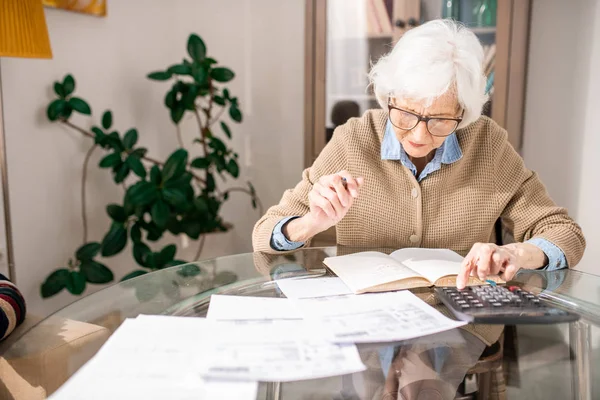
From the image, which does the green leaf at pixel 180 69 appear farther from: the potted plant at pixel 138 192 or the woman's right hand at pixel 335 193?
the woman's right hand at pixel 335 193

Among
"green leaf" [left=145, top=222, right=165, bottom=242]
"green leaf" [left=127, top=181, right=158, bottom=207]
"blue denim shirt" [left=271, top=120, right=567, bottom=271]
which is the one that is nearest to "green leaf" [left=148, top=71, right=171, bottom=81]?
"green leaf" [left=127, top=181, right=158, bottom=207]

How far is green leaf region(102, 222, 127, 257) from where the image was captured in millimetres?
2182

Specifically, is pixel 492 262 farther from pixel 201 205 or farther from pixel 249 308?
pixel 201 205

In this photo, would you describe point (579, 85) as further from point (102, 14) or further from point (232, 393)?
point (232, 393)

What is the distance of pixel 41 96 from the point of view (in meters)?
2.11

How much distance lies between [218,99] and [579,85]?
1.64 meters

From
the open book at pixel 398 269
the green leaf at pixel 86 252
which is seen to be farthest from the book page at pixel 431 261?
the green leaf at pixel 86 252

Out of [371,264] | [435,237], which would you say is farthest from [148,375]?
[435,237]

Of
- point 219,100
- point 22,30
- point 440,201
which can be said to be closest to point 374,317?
point 440,201

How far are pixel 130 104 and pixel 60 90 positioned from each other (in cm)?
49

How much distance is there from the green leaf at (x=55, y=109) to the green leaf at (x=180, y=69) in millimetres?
488

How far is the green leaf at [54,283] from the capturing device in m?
2.07

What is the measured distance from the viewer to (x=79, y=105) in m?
2.12

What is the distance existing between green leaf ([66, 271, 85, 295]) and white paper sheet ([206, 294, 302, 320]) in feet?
4.18
